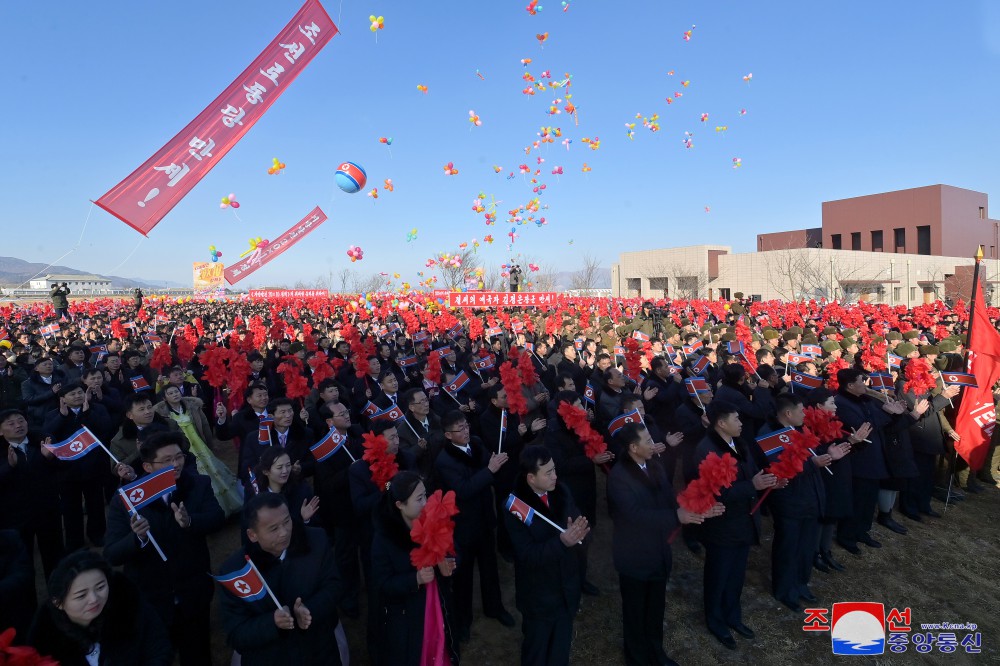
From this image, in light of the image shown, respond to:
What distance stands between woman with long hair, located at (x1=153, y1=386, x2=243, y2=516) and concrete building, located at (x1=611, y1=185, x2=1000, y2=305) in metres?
38.5

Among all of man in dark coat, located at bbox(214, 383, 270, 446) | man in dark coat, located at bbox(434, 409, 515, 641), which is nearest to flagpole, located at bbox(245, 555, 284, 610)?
man in dark coat, located at bbox(434, 409, 515, 641)

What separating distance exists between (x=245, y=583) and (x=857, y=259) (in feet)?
157

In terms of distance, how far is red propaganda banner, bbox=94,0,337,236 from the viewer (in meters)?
8.38

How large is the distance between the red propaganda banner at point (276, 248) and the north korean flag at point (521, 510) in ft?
86.8

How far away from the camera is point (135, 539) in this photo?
3186 mm

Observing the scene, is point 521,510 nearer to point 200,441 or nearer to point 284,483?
point 284,483

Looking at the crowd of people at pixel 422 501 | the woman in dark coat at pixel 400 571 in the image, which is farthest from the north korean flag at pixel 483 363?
the woman in dark coat at pixel 400 571

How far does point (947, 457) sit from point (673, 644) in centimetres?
554

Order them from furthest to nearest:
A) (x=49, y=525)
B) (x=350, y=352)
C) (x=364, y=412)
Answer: (x=350, y=352)
(x=364, y=412)
(x=49, y=525)

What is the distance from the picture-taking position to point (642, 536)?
361cm

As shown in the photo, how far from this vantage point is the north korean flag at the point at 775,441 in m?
4.37

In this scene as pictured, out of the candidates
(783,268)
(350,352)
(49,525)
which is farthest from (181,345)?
(783,268)

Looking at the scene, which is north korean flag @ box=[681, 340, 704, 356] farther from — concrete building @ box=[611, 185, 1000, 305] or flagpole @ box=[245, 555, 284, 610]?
concrete building @ box=[611, 185, 1000, 305]

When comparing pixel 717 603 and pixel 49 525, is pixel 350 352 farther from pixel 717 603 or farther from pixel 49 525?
pixel 717 603
